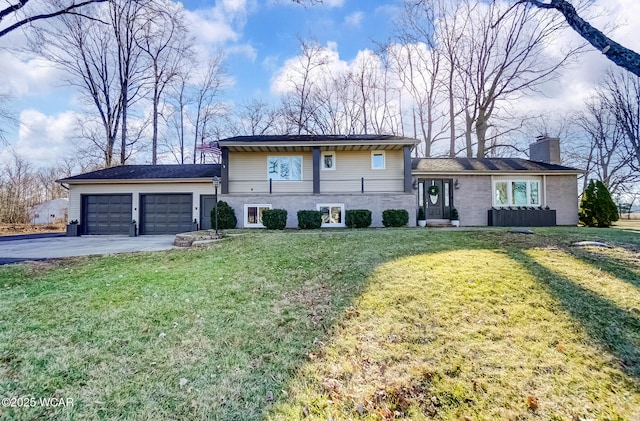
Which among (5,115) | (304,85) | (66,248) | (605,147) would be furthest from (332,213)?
(605,147)

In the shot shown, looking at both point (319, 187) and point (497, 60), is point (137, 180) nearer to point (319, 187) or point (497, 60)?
point (319, 187)

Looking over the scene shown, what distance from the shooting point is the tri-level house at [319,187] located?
43.3 feet

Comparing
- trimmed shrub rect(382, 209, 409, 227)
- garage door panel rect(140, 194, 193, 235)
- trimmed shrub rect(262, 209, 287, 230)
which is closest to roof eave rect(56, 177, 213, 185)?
garage door panel rect(140, 194, 193, 235)

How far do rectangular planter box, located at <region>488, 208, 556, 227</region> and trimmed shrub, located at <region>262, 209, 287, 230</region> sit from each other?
9.85 m

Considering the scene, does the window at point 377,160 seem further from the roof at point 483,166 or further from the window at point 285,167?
the window at point 285,167

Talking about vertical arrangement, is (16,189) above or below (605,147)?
below

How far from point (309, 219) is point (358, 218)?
2026 millimetres

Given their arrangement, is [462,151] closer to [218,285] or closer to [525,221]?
[525,221]

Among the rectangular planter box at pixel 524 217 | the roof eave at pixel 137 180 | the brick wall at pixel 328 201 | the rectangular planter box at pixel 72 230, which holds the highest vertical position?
the roof eave at pixel 137 180

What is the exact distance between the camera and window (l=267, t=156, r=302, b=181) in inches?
553

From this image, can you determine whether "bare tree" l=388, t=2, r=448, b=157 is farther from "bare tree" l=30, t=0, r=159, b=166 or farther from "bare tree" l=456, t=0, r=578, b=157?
"bare tree" l=30, t=0, r=159, b=166

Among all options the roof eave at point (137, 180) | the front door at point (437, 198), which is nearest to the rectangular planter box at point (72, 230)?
the roof eave at point (137, 180)

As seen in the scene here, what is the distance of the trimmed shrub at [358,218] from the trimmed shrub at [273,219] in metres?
2.72

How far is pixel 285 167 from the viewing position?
14086 millimetres
